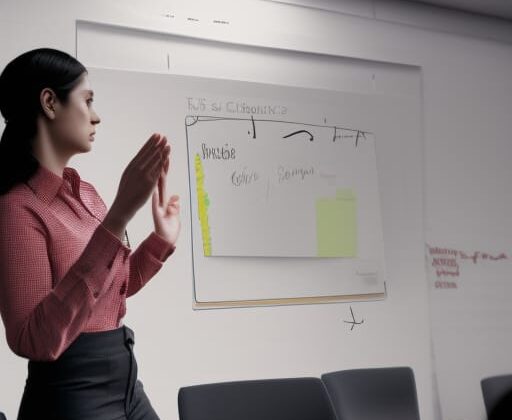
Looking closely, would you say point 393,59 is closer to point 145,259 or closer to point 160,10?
point 160,10

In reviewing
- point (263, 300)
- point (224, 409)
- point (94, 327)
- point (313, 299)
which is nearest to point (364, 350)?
point (313, 299)

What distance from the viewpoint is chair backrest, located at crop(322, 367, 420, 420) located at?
2.40 metres

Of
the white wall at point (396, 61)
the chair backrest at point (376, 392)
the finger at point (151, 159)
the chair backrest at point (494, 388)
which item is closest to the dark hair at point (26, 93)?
the finger at point (151, 159)

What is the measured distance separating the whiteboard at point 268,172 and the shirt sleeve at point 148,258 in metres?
1.55

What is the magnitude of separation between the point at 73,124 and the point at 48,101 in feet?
0.21

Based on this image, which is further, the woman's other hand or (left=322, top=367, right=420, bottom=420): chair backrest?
(left=322, top=367, right=420, bottom=420): chair backrest

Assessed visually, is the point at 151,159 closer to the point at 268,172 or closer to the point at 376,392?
the point at 376,392

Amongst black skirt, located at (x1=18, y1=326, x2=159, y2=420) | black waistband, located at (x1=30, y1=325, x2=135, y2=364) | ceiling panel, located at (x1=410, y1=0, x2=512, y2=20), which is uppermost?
ceiling panel, located at (x1=410, y1=0, x2=512, y2=20)

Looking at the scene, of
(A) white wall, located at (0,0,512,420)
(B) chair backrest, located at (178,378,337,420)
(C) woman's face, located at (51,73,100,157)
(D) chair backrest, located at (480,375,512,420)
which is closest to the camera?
(C) woman's face, located at (51,73,100,157)

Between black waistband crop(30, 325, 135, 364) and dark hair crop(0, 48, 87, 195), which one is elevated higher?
dark hair crop(0, 48, 87, 195)

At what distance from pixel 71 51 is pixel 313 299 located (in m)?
1.65

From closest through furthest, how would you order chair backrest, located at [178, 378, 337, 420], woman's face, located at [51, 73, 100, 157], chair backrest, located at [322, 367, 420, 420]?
woman's face, located at [51, 73, 100, 157] → chair backrest, located at [178, 378, 337, 420] → chair backrest, located at [322, 367, 420, 420]

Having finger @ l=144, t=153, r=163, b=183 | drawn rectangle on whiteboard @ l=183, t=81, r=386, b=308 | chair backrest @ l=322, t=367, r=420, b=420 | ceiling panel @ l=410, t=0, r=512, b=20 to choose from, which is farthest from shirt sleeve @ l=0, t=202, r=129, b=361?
ceiling panel @ l=410, t=0, r=512, b=20

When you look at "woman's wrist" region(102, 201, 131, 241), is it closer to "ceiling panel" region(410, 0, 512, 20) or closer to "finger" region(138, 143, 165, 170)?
"finger" region(138, 143, 165, 170)
